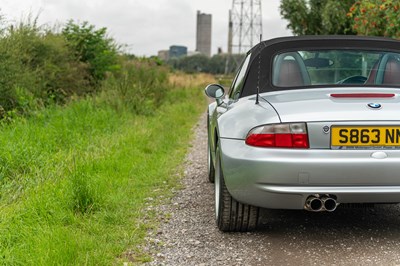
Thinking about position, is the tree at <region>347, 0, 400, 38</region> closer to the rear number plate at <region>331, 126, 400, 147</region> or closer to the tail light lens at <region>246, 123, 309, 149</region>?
the rear number plate at <region>331, 126, 400, 147</region>

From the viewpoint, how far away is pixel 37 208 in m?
4.54

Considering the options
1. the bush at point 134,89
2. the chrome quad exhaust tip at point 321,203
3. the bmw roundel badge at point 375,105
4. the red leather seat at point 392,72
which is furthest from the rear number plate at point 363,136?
the bush at point 134,89

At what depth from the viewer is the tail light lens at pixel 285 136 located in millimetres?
3553

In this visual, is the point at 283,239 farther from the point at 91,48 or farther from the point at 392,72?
the point at 91,48

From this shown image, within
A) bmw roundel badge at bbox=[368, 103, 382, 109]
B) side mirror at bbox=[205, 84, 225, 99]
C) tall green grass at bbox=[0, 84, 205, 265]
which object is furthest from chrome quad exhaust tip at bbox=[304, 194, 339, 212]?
side mirror at bbox=[205, 84, 225, 99]

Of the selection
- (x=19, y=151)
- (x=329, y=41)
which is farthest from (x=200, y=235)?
(x=19, y=151)

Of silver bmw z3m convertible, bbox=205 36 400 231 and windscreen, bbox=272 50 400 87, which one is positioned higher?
windscreen, bbox=272 50 400 87

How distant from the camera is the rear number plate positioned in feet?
11.6

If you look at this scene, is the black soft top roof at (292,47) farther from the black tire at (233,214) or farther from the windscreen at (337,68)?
the black tire at (233,214)

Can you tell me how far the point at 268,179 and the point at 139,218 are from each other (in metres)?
1.58

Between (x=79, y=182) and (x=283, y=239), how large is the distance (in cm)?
191

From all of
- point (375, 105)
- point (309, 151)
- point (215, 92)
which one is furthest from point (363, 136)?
point (215, 92)

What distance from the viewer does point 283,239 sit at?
13.5ft

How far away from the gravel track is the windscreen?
3.82ft
